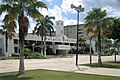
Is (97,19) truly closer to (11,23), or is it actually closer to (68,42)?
(11,23)

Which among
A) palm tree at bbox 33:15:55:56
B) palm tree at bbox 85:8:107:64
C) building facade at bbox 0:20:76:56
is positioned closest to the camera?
palm tree at bbox 85:8:107:64

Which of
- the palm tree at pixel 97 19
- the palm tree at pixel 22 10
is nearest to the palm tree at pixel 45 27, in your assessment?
the palm tree at pixel 97 19

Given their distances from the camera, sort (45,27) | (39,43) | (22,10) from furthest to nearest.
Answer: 1. (39,43)
2. (45,27)
3. (22,10)

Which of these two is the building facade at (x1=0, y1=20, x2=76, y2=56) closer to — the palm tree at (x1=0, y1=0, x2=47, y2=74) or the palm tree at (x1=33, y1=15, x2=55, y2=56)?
the palm tree at (x1=33, y1=15, x2=55, y2=56)

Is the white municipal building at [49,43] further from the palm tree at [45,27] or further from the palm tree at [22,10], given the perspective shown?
the palm tree at [22,10]

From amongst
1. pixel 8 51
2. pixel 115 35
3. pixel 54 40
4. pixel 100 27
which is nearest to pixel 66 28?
pixel 54 40

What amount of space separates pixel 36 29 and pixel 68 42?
123ft

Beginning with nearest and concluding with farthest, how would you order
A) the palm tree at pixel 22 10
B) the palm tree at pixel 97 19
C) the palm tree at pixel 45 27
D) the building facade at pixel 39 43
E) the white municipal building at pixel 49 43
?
the palm tree at pixel 22 10, the palm tree at pixel 97 19, the palm tree at pixel 45 27, the building facade at pixel 39 43, the white municipal building at pixel 49 43

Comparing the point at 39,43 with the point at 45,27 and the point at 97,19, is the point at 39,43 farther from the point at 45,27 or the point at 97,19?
the point at 97,19

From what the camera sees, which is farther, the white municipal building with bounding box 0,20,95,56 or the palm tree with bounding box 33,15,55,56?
the white municipal building with bounding box 0,20,95,56

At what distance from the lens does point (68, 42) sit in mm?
106500

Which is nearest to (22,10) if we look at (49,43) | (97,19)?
(97,19)

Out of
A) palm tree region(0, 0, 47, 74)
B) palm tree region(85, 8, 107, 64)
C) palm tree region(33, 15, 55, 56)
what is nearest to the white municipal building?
palm tree region(33, 15, 55, 56)

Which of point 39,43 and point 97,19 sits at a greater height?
point 97,19
